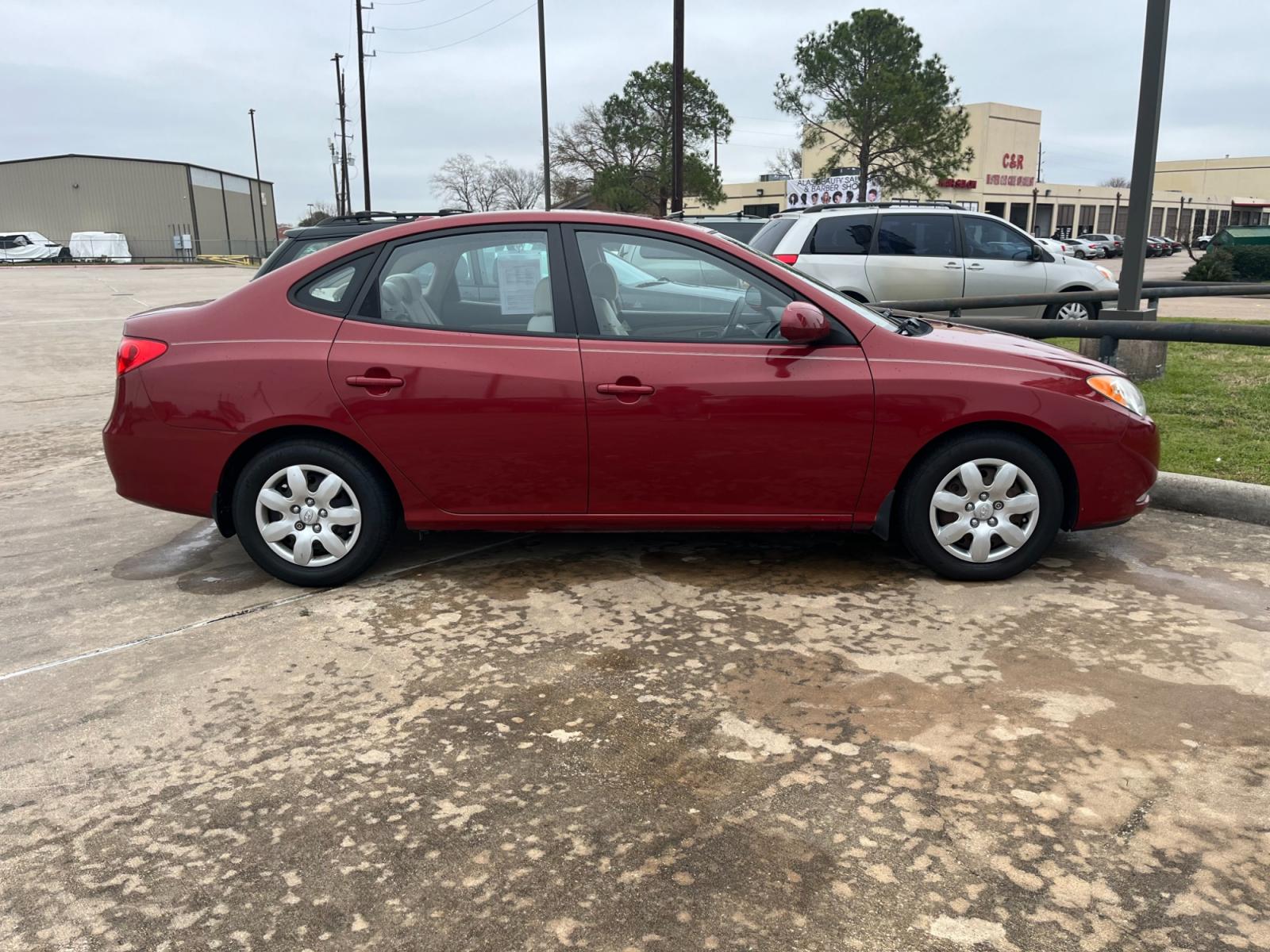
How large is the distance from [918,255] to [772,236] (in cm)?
169

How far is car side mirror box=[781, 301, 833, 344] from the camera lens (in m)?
4.13

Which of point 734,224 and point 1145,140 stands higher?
point 1145,140

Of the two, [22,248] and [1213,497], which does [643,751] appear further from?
[22,248]

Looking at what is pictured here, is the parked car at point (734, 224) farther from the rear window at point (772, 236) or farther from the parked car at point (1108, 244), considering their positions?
the parked car at point (1108, 244)

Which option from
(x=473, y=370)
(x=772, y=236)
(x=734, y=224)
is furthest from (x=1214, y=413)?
(x=734, y=224)

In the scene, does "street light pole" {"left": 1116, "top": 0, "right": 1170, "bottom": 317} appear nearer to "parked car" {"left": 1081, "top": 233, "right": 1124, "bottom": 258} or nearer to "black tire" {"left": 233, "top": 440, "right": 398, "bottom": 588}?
"black tire" {"left": 233, "top": 440, "right": 398, "bottom": 588}

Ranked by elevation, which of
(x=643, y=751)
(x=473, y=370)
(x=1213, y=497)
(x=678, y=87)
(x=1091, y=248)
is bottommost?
(x=643, y=751)

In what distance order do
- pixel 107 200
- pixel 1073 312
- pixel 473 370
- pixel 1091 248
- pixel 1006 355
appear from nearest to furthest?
pixel 473 370, pixel 1006 355, pixel 1073 312, pixel 1091 248, pixel 107 200

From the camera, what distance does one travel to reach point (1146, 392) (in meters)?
7.79

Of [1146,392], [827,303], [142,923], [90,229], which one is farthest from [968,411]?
[90,229]

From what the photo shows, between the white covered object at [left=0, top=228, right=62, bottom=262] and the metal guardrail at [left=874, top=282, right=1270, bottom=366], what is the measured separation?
6080 centimetres

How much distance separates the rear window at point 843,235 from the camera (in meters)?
11.5

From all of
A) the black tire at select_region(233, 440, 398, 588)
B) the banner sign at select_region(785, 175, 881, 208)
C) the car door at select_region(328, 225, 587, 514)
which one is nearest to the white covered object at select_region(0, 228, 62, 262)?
the banner sign at select_region(785, 175, 881, 208)

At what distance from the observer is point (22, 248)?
5619 cm
